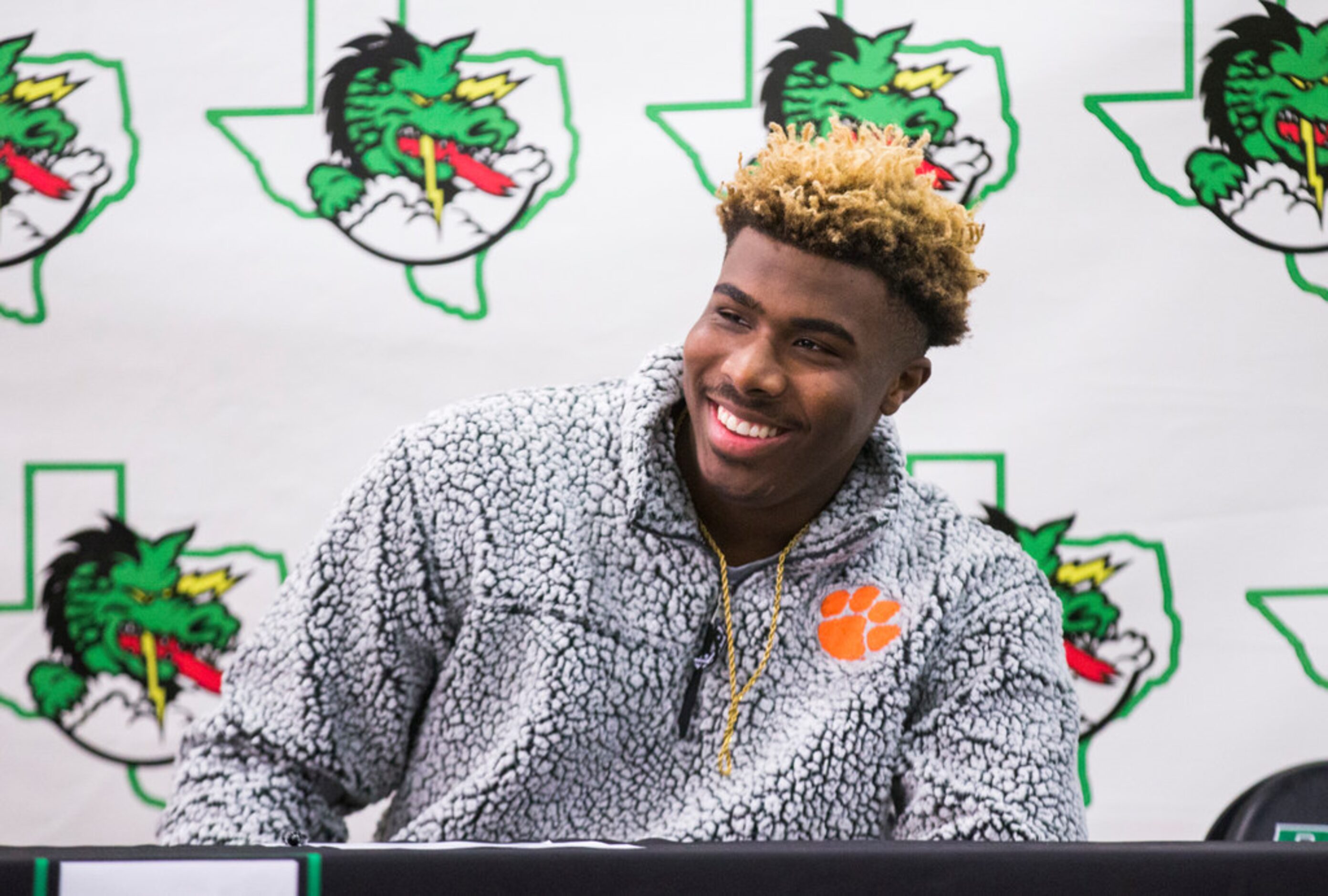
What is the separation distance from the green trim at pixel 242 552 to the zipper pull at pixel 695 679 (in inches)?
31.7

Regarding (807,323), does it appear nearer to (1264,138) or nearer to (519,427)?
(519,427)

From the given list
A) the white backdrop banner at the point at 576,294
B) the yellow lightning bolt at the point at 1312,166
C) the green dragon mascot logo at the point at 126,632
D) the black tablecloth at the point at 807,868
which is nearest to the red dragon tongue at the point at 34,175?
the white backdrop banner at the point at 576,294

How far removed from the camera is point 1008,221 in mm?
1881

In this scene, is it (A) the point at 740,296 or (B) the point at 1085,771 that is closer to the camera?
(A) the point at 740,296

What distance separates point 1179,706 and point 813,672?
794mm

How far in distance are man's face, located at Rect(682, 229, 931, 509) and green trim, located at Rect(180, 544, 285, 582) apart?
84cm

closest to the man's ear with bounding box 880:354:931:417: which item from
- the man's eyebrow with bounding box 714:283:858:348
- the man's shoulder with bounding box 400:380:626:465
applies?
the man's eyebrow with bounding box 714:283:858:348

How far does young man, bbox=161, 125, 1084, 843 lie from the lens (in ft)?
4.09

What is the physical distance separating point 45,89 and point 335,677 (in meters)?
1.12

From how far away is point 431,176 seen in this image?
6.23ft

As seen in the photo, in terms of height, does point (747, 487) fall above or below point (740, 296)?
below

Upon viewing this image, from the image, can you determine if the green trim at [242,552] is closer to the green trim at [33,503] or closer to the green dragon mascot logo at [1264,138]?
the green trim at [33,503]

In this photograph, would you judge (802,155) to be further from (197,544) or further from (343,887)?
(197,544)

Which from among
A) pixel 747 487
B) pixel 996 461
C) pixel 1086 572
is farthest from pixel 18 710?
pixel 1086 572
